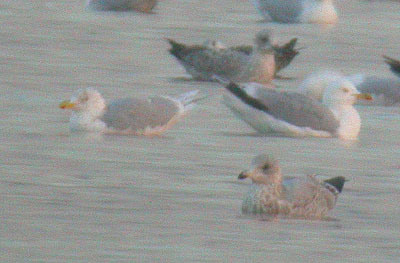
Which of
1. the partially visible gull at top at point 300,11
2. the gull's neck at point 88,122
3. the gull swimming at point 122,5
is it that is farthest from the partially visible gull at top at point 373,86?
the gull swimming at point 122,5

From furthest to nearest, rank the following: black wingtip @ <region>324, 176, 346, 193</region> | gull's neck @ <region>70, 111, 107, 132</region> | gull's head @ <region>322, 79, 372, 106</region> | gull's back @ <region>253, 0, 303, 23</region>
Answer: gull's back @ <region>253, 0, 303, 23</region> → gull's head @ <region>322, 79, 372, 106</region> → gull's neck @ <region>70, 111, 107, 132</region> → black wingtip @ <region>324, 176, 346, 193</region>

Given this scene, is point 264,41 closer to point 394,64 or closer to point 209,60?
point 209,60

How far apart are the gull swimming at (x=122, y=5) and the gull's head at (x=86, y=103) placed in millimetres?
11349

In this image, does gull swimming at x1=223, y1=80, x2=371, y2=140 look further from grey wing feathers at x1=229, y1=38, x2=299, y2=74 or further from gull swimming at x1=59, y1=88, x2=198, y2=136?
grey wing feathers at x1=229, y1=38, x2=299, y2=74

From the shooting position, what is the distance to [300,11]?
2286 cm

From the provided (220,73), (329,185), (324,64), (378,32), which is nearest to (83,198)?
(329,185)

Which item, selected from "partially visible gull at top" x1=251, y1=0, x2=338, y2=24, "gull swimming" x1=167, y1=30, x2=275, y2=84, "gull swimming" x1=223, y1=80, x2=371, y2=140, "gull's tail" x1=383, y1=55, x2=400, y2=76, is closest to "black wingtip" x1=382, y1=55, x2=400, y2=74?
"gull's tail" x1=383, y1=55, x2=400, y2=76

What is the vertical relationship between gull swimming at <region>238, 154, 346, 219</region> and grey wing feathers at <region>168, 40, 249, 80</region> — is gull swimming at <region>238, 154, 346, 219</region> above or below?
above

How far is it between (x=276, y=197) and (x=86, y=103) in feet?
11.2

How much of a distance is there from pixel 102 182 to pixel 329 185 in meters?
1.63

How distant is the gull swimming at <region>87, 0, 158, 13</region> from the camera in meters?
23.7

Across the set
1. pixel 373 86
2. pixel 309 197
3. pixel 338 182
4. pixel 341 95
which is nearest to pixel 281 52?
pixel 373 86

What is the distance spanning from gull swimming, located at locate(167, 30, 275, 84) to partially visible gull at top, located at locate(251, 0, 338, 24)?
6.10 m

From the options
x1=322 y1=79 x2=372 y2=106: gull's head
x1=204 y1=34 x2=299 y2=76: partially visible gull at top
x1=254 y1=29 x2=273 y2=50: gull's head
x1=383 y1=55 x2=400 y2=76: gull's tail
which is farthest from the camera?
x1=204 y1=34 x2=299 y2=76: partially visible gull at top
